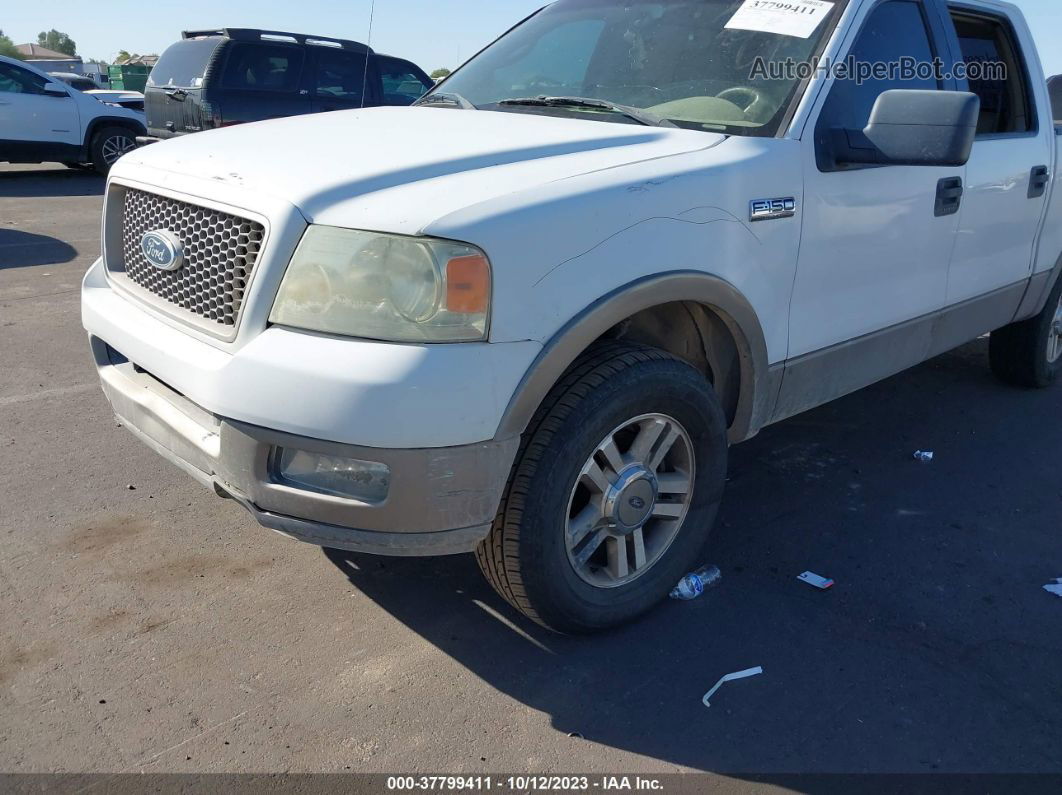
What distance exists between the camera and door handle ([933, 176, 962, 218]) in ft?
12.3

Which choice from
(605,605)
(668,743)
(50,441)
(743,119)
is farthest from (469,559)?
(50,441)

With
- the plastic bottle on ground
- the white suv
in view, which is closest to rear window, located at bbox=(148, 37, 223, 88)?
the white suv

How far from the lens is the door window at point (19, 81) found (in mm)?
12633

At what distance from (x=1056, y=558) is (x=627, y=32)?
8.52 ft

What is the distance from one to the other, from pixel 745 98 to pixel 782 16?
0.39 metres

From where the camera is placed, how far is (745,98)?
10.7ft

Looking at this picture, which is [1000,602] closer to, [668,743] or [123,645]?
[668,743]

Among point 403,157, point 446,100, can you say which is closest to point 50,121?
point 446,100

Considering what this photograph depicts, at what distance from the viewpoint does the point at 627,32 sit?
367 cm

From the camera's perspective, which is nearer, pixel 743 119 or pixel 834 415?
pixel 743 119

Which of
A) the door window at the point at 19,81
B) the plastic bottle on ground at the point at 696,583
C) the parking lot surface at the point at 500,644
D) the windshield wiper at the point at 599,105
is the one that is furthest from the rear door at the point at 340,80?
the plastic bottle on ground at the point at 696,583

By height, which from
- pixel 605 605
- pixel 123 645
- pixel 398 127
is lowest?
pixel 123 645

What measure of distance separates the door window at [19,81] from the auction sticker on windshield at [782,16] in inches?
483

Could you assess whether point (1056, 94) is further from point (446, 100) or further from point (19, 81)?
point (19, 81)
